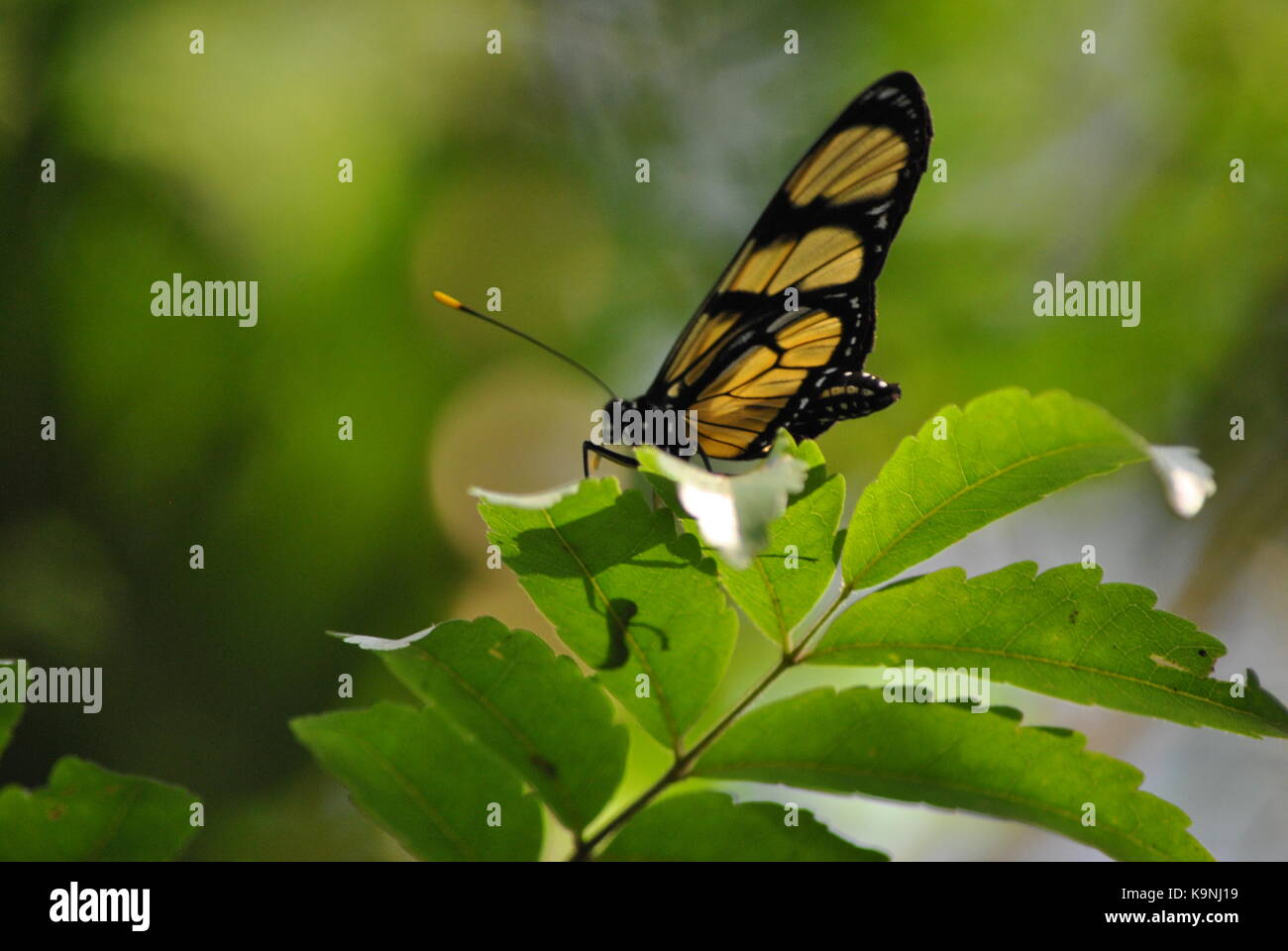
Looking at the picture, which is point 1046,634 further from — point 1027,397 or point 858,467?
point 858,467

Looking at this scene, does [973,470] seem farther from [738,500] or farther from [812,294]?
[812,294]

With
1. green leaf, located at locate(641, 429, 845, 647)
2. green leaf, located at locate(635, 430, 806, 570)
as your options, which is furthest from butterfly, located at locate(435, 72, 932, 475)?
green leaf, located at locate(635, 430, 806, 570)

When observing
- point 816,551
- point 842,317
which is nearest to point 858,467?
point 842,317

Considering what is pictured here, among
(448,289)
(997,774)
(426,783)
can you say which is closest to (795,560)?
(997,774)

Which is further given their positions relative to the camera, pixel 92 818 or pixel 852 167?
pixel 852 167

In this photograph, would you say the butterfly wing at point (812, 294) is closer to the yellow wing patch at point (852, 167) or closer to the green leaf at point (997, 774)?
the yellow wing patch at point (852, 167)

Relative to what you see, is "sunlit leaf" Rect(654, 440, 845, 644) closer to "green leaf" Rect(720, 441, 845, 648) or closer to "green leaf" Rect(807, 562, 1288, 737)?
"green leaf" Rect(720, 441, 845, 648)
